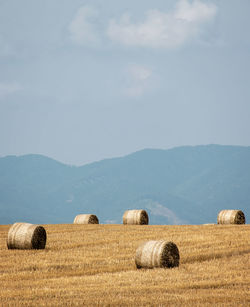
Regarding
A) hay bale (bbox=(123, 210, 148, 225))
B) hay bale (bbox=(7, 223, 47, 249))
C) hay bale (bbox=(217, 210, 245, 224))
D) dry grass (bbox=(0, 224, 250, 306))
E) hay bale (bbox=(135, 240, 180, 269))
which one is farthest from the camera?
hay bale (bbox=(123, 210, 148, 225))

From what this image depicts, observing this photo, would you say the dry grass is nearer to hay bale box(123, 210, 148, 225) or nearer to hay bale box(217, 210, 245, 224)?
hay bale box(217, 210, 245, 224)

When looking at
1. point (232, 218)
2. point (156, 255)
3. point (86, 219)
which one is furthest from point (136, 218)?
point (156, 255)

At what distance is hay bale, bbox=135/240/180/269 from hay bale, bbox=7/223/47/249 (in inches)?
223

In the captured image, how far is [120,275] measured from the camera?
14.9 m

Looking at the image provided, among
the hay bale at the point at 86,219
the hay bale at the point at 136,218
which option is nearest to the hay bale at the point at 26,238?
the hay bale at the point at 136,218

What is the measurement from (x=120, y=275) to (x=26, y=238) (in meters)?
6.67

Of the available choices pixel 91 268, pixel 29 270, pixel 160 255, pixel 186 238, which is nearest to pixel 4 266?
pixel 29 270

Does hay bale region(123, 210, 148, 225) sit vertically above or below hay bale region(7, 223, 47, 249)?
above

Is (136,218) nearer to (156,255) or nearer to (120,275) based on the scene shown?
(156,255)

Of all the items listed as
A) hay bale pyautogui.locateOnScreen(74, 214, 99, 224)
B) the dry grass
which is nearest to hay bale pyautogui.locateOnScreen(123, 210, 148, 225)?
hay bale pyautogui.locateOnScreen(74, 214, 99, 224)

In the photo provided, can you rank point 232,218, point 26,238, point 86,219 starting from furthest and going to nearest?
1. point 86,219
2. point 232,218
3. point 26,238

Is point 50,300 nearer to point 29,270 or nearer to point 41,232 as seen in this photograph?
point 29,270

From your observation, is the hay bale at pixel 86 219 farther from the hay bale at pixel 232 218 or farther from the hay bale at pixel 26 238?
the hay bale at pixel 26 238

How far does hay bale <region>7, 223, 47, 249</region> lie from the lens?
20.6 m
